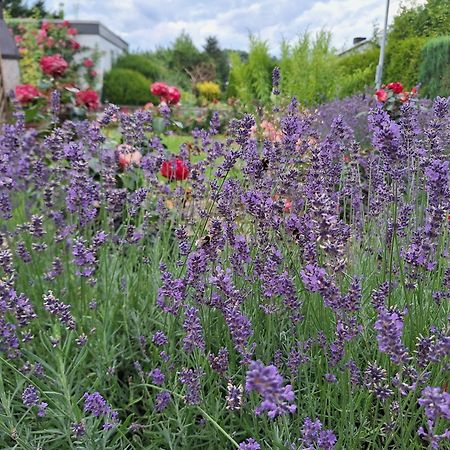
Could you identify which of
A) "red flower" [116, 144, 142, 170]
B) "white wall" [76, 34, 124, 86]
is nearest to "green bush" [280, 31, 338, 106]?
"red flower" [116, 144, 142, 170]

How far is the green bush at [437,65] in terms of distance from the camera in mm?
3555

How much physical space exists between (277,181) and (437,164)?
839 millimetres

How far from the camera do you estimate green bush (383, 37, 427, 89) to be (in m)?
4.58

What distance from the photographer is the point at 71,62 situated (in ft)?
56.1

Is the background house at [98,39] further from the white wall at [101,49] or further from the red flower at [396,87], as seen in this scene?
the red flower at [396,87]

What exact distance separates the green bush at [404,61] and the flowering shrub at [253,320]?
232cm

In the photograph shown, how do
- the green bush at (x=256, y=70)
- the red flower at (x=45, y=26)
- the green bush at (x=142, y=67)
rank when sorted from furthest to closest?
→ the green bush at (x=142, y=67) < the red flower at (x=45, y=26) < the green bush at (x=256, y=70)

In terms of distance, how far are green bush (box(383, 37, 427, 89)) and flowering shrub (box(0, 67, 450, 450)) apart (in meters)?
2.32

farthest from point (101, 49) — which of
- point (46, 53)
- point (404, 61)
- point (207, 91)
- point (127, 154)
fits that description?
point (127, 154)

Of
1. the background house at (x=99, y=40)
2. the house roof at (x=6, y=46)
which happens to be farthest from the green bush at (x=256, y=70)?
the background house at (x=99, y=40)

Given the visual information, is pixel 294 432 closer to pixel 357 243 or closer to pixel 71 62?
pixel 357 243

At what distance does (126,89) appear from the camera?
21250 millimetres

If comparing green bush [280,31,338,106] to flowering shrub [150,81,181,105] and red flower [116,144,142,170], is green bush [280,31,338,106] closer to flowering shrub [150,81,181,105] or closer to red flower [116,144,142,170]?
flowering shrub [150,81,181,105]

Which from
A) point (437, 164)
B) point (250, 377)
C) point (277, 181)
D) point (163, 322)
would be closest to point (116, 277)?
point (163, 322)
